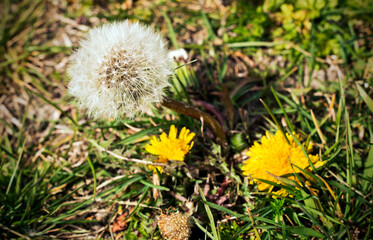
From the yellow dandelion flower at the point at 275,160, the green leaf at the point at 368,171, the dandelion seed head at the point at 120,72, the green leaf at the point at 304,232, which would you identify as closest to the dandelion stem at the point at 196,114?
the dandelion seed head at the point at 120,72

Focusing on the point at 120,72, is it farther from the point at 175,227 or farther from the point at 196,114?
the point at 175,227

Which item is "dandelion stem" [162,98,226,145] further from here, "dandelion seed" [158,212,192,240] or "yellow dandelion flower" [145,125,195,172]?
"dandelion seed" [158,212,192,240]

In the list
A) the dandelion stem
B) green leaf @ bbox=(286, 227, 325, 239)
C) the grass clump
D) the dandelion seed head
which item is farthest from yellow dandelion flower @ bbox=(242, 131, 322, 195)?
the dandelion seed head

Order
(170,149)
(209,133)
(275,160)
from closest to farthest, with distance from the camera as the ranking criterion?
1. (275,160)
2. (170,149)
3. (209,133)

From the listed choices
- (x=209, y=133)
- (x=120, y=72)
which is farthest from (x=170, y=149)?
(x=120, y=72)

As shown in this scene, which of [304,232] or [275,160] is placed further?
[275,160]
